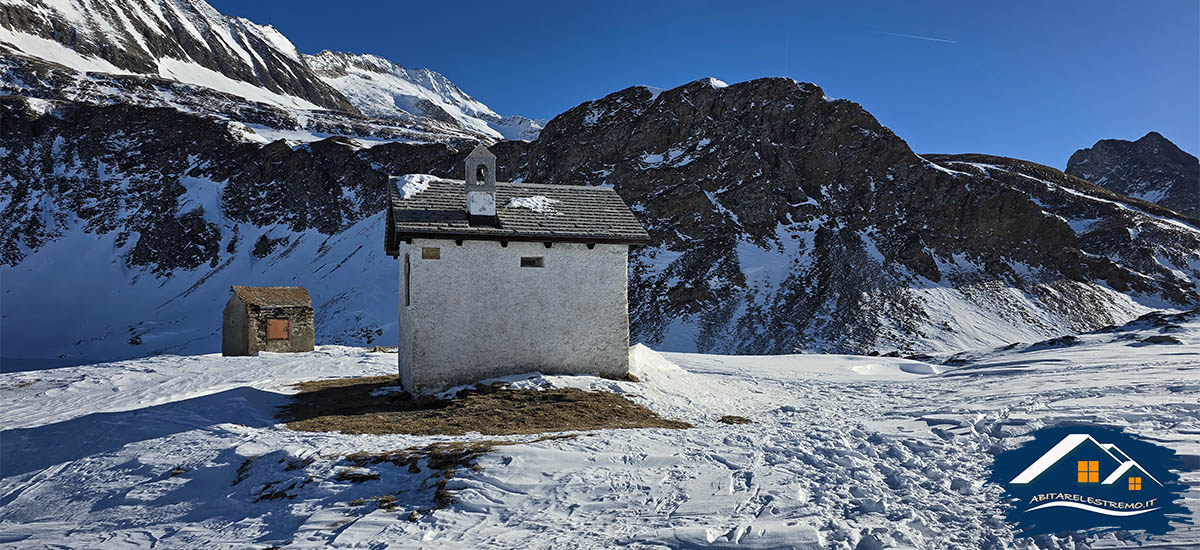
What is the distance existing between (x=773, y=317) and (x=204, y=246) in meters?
59.3

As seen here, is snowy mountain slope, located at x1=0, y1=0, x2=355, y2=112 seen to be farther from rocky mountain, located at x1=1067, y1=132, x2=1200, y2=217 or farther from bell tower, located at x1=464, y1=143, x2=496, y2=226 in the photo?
rocky mountain, located at x1=1067, y1=132, x2=1200, y2=217

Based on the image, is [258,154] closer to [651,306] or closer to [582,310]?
[651,306]

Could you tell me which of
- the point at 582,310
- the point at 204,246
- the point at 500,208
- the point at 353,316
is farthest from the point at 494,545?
the point at 204,246

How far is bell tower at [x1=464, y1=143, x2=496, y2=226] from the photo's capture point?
1527 centimetres

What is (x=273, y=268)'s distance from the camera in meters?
63.4

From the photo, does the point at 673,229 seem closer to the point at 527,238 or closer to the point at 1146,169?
the point at 527,238

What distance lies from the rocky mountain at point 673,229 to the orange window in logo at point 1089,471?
34515 mm

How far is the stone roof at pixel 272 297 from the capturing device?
90.5ft

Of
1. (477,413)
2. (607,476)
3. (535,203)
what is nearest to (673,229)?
(535,203)

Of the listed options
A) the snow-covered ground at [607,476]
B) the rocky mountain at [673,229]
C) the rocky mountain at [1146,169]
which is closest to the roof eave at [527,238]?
the snow-covered ground at [607,476]

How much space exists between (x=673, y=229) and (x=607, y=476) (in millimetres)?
49818

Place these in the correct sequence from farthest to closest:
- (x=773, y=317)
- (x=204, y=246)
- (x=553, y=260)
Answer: (x=204, y=246), (x=773, y=317), (x=553, y=260)

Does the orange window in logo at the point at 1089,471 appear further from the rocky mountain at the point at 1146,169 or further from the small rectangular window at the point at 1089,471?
the rocky mountain at the point at 1146,169

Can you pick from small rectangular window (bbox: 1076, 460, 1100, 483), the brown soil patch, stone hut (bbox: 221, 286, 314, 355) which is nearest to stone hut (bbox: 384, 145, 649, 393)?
the brown soil patch
